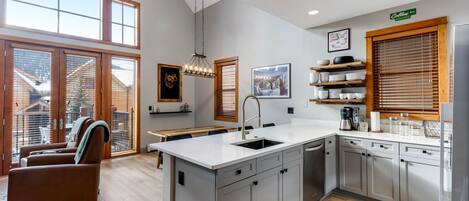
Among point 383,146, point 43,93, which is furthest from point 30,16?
point 383,146

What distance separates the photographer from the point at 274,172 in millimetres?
2160

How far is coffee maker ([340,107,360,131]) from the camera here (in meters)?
3.44

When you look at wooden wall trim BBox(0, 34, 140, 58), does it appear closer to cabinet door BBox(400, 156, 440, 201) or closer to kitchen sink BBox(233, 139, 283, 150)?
kitchen sink BBox(233, 139, 283, 150)

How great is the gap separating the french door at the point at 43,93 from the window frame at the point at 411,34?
185 inches

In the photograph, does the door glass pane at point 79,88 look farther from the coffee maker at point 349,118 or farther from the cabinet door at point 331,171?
the coffee maker at point 349,118

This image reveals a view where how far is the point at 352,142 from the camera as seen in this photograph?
A: 3027mm

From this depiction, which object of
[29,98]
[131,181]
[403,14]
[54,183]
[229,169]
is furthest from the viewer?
[29,98]

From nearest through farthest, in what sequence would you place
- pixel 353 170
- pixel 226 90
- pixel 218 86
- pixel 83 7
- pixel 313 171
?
pixel 313 171 → pixel 353 170 → pixel 83 7 → pixel 226 90 → pixel 218 86

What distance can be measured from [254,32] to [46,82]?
13.8 ft

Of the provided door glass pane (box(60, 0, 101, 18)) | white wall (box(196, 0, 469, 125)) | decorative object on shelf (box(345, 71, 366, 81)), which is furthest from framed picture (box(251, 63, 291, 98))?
door glass pane (box(60, 0, 101, 18))

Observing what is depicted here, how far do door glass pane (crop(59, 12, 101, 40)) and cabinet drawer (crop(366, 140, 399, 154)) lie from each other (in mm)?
5389

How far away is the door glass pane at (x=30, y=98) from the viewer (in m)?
3.95

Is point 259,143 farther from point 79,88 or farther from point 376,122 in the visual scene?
point 79,88

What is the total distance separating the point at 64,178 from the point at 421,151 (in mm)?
3833
